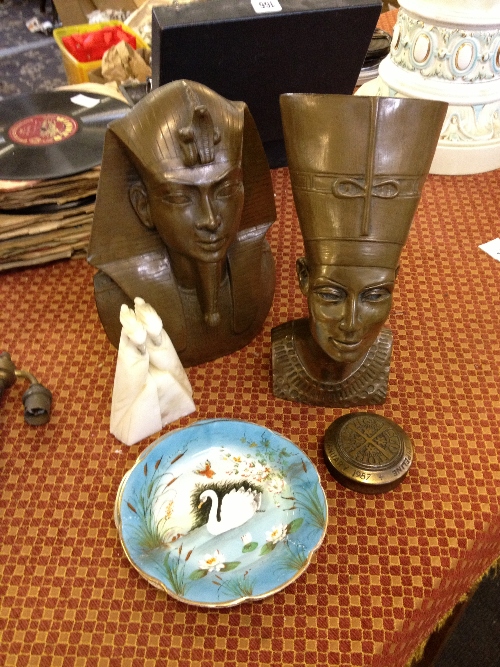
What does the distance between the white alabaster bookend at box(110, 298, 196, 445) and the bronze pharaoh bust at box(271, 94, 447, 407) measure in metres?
0.23

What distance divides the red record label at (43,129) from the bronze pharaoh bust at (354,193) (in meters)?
0.58

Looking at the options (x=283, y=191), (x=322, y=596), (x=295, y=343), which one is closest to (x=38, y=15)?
(x=283, y=191)

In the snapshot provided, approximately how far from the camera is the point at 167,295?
3.06 ft

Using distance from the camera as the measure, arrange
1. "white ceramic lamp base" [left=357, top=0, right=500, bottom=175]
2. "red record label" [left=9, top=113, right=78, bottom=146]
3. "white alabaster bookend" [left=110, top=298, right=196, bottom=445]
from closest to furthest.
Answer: "white alabaster bookend" [left=110, top=298, right=196, bottom=445], "red record label" [left=9, top=113, right=78, bottom=146], "white ceramic lamp base" [left=357, top=0, right=500, bottom=175]

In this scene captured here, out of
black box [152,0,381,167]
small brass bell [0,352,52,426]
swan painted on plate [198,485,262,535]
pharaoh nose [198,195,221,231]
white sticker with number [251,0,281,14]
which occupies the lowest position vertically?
swan painted on plate [198,485,262,535]

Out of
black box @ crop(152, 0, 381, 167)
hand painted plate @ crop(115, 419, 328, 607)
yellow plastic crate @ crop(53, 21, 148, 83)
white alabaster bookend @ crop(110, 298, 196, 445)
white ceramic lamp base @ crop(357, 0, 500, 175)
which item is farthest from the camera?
yellow plastic crate @ crop(53, 21, 148, 83)

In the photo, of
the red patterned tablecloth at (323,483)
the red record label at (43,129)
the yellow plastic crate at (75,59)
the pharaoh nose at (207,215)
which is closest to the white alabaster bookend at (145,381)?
the red patterned tablecloth at (323,483)

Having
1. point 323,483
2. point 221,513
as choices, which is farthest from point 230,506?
point 323,483

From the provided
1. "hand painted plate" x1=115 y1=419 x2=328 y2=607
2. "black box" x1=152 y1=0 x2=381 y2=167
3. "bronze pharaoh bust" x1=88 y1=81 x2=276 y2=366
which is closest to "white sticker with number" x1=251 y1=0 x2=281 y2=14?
"black box" x1=152 y1=0 x2=381 y2=167

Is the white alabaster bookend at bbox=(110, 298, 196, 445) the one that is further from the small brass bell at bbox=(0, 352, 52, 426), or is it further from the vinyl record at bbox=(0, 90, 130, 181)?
the vinyl record at bbox=(0, 90, 130, 181)

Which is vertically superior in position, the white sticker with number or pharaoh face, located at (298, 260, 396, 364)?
the white sticker with number

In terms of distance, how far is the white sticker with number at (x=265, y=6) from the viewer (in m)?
1.09

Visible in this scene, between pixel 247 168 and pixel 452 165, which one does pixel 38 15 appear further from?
pixel 247 168

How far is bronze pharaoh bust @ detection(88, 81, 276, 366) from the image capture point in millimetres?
786
